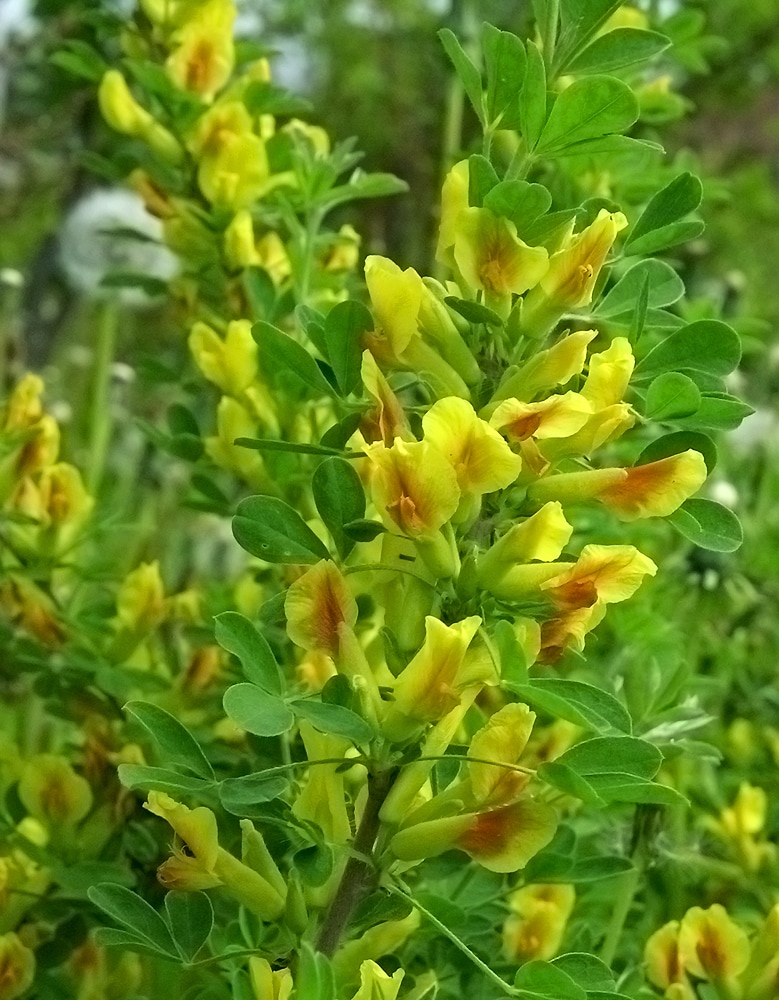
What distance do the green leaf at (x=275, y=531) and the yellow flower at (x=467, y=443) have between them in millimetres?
51

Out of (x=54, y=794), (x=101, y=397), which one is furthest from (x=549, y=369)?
(x=101, y=397)

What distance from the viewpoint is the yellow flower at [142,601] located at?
0.48 metres

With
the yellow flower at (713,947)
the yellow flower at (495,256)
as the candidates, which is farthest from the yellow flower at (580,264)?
the yellow flower at (713,947)

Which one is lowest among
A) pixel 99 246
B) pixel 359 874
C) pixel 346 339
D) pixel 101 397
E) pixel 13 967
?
pixel 99 246

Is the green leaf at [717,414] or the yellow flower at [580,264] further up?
the yellow flower at [580,264]

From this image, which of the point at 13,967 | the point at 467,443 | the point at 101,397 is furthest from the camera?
the point at 101,397

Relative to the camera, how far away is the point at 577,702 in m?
0.29

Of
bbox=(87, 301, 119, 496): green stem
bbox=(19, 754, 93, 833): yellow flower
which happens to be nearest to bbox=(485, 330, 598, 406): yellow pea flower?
bbox=(19, 754, 93, 833): yellow flower

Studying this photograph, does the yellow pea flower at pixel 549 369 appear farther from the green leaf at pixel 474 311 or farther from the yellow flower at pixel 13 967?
the yellow flower at pixel 13 967

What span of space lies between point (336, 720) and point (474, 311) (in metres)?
0.11

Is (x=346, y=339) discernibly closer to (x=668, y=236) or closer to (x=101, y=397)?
(x=668, y=236)

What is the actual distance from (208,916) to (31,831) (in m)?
0.14

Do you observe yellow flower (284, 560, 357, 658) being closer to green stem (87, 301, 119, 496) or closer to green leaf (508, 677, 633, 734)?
green leaf (508, 677, 633, 734)

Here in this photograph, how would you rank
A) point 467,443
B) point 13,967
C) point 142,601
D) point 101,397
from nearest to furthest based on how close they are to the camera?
point 467,443, point 13,967, point 142,601, point 101,397
